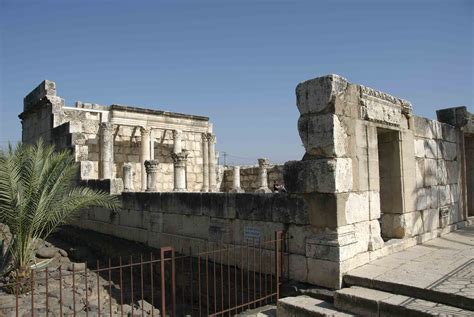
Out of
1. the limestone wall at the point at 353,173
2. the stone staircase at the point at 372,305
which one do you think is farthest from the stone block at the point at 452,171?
the stone staircase at the point at 372,305

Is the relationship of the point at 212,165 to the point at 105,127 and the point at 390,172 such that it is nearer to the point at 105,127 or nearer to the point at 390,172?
the point at 105,127

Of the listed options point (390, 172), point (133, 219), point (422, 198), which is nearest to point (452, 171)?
point (422, 198)

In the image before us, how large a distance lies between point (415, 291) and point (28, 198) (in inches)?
278

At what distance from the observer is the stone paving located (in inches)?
167

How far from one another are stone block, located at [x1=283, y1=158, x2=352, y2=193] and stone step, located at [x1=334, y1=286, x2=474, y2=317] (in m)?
1.35

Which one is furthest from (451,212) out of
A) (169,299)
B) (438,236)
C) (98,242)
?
(98,242)

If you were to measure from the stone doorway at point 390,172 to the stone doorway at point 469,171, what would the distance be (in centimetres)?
452

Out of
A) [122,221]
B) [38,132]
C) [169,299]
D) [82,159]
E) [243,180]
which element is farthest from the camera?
[243,180]

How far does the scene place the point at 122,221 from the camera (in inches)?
388

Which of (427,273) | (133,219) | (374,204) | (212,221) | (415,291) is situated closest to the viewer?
(415,291)

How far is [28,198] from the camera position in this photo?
7.47 metres

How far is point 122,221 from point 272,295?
560cm

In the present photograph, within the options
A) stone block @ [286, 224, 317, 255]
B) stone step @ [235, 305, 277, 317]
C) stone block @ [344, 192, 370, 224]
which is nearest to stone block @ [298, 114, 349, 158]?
stone block @ [344, 192, 370, 224]

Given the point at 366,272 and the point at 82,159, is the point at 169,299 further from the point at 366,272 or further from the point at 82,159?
the point at 82,159
